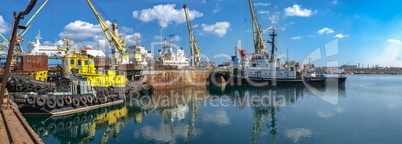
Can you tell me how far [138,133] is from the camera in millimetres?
13875

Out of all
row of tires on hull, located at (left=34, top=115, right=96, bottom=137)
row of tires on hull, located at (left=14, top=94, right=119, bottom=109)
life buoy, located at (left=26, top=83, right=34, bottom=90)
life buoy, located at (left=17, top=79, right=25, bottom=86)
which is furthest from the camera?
life buoy, located at (left=26, top=83, right=34, bottom=90)

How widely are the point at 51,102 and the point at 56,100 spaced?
0.36m

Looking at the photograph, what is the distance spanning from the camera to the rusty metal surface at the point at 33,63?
72.4 ft

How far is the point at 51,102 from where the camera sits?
1642 centimetres

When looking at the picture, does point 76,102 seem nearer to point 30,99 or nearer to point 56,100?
Answer: point 56,100

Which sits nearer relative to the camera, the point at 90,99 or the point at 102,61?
the point at 90,99

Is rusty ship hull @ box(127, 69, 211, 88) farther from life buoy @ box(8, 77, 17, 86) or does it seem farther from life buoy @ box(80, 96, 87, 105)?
life buoy @ box(8, 77, 17, 86)

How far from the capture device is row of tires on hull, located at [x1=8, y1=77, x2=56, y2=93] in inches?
706

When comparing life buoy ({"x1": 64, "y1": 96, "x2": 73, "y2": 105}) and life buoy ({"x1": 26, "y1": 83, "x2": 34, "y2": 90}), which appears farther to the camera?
life buoy ({"x1": 26, "y1": 83, "x2": 34, "y2": 90})

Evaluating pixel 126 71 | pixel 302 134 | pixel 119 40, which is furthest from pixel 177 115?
pixel 119 40

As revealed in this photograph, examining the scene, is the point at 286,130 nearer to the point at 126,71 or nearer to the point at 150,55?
the point at 126,71

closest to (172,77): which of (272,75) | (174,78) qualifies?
(174,78)

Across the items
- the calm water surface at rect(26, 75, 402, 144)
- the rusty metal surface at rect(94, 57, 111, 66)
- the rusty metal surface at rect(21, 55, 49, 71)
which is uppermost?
the rusty metal surface at rect(94, 57, 111, 66)

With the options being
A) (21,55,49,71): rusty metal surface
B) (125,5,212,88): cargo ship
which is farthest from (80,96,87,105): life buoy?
(125,5,212,88): cargo ship
